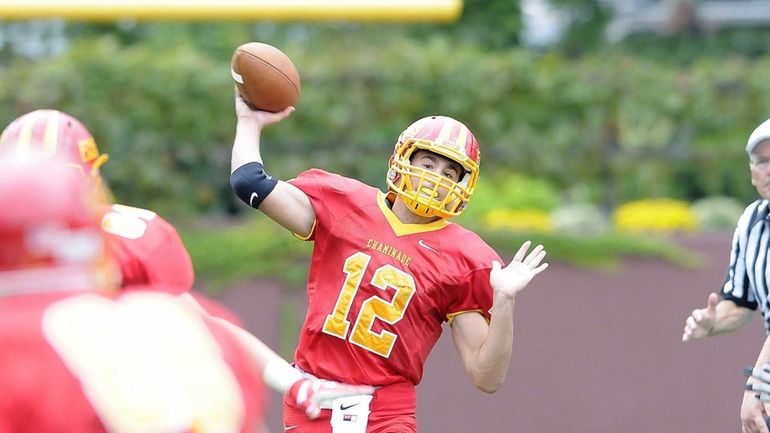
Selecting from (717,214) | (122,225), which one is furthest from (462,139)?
(717,214)

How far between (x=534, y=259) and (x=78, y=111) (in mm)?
5258

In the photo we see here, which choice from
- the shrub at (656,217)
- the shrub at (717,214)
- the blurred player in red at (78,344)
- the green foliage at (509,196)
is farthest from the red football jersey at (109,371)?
the shrub at (717,214)

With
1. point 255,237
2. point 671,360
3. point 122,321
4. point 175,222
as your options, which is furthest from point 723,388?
point 122,321

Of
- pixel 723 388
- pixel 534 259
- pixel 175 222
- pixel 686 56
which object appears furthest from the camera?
pixel 686 56

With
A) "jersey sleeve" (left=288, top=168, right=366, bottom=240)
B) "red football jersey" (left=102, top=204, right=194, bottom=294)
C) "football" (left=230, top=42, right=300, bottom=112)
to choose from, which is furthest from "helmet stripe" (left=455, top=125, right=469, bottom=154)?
"red football jersey" (left=102, top=204, right=194, bottom=294)

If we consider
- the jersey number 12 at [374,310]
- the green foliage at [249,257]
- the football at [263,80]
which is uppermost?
the football at [263,80]

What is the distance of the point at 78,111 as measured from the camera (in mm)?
8844

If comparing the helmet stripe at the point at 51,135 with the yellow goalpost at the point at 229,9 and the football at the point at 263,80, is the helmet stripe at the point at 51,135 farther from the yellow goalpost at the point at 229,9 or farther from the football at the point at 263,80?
the yellow goalpost at the point at 229,9

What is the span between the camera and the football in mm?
4582

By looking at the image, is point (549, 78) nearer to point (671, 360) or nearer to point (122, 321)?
point (671, 360)

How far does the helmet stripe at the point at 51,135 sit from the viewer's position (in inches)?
159

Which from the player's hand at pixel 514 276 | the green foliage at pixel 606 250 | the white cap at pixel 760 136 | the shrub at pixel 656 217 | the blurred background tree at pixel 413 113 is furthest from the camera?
the blurred background tree at pixel 413 113

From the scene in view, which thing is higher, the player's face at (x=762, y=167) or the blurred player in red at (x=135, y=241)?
the player's face at (x=762, y=167)

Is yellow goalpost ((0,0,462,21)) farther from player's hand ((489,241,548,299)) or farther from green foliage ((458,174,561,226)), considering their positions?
player's hand ((489,241,548,299))
